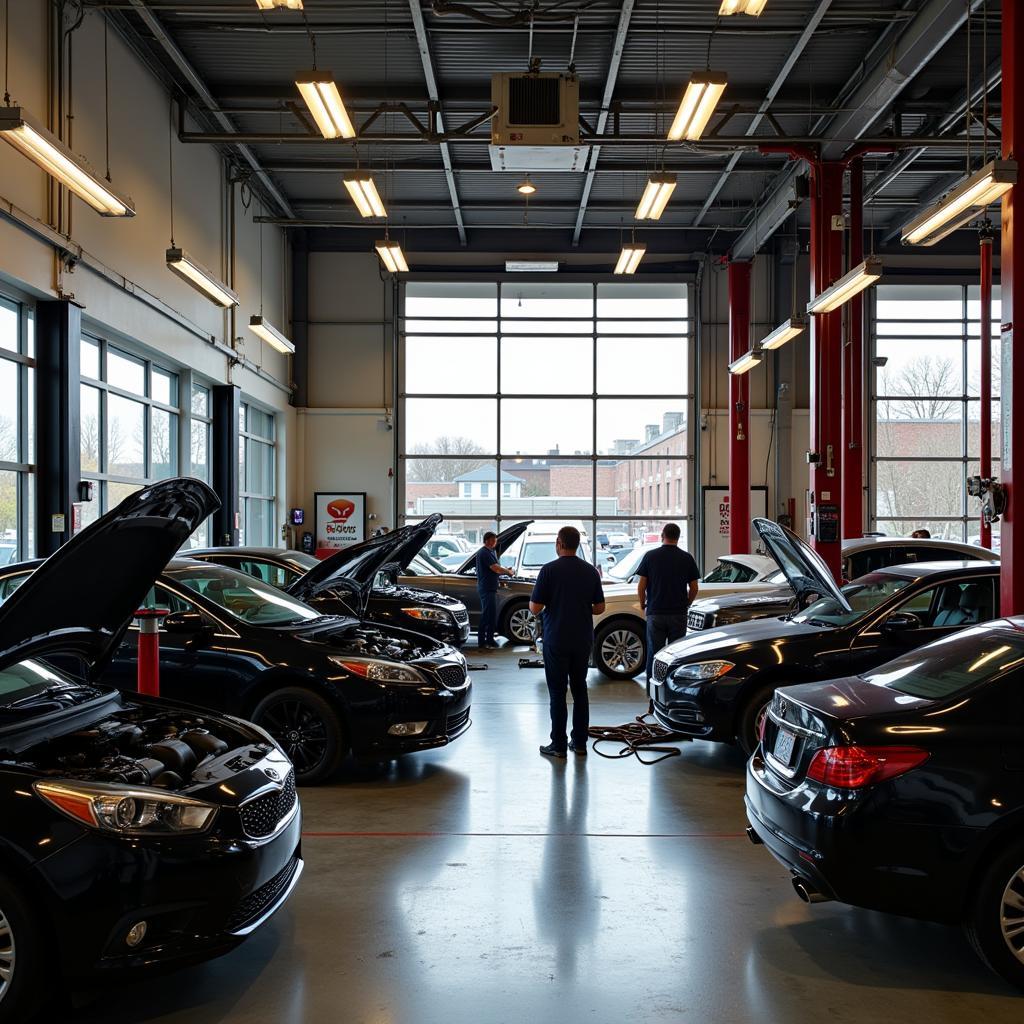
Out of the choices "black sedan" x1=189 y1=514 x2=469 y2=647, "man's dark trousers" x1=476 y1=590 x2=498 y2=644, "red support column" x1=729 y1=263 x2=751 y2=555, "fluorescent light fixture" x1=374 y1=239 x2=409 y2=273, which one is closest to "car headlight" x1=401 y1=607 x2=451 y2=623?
"black sedan" x1=189 y1=514 x2=469 y2=647

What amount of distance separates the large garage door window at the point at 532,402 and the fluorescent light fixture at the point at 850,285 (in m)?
8.62

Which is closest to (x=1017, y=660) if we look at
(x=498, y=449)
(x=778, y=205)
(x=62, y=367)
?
(x=62, y=367)

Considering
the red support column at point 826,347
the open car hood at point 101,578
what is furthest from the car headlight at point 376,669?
the red support column at point 826,347

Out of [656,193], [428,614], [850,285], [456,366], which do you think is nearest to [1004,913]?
[428,614]

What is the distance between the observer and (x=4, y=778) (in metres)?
3.24

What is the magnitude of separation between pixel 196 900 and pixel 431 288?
19558mm

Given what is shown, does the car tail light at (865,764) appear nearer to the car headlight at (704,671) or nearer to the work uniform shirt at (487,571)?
the car headlight at (704,671)

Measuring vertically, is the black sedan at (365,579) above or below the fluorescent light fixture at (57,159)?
below

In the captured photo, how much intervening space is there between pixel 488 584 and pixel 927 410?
12630mm

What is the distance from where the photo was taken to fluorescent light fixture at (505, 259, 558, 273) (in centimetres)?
2145

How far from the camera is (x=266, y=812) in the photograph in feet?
12.3

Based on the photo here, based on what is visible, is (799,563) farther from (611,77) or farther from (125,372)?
(125,372)

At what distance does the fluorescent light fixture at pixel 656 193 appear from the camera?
464 inches

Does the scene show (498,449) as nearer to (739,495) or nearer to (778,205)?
(739,495)
